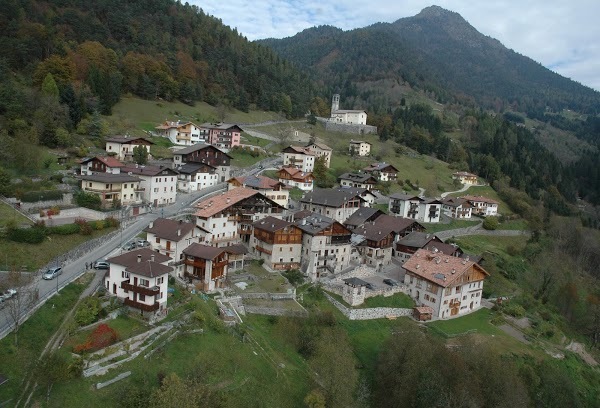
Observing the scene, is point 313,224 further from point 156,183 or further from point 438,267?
point 156,183

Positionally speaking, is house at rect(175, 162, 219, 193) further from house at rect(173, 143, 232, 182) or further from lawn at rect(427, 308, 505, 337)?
lawn at rect(427, 308, 505, 337)

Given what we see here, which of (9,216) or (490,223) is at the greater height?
(9,216)

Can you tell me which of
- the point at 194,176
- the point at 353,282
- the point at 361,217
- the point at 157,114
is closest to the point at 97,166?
the point at 194,176

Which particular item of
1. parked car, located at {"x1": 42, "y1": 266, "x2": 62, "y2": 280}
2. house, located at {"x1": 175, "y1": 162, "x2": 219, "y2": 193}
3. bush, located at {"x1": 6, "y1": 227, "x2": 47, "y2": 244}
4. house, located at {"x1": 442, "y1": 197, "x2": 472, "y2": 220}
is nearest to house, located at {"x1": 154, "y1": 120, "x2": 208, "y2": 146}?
house, located at {"x1": 175, "y1": 162, "x2": 219, "y2": 193}

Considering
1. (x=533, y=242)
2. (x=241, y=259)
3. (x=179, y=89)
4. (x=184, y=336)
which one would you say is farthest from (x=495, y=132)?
(x=184, y=336)

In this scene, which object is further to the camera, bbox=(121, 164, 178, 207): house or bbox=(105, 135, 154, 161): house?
bbox=(105, 135, 154, 161): house

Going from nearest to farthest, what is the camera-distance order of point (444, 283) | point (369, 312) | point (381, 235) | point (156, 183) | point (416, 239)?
point (369, 312) < point (444, 283) < point (156, 183) < point (381, 235) < point (416, 239)

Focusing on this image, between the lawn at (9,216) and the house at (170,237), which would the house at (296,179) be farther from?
the lawn at (9,216)
